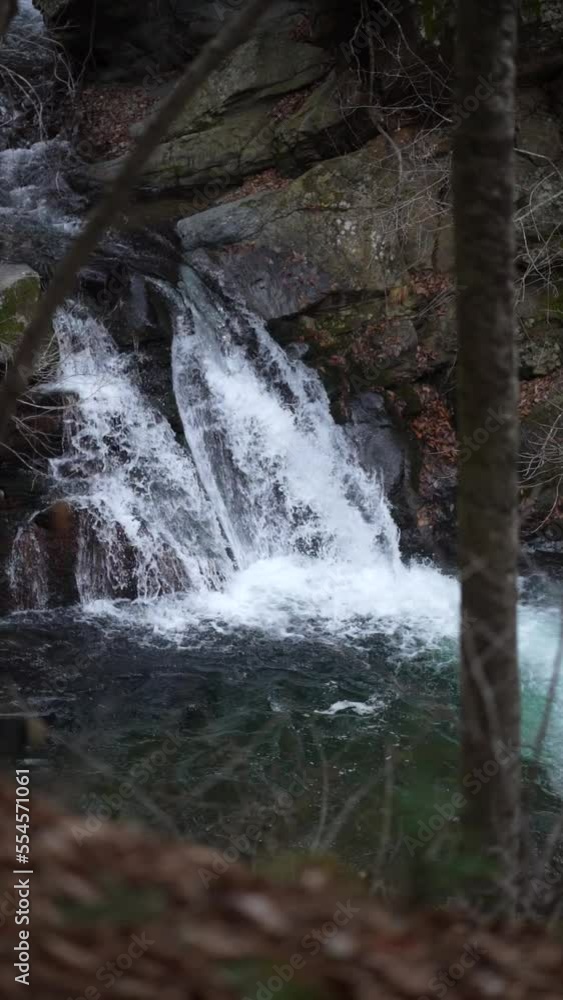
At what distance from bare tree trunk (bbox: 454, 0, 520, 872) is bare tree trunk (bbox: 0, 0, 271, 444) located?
2.13 feet

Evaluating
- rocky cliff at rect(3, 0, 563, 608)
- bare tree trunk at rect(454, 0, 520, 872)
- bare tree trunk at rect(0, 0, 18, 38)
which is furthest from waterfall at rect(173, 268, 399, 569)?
bare tree trunk at rect(454, 0, 520, 872)

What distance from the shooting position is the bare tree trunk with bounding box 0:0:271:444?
2232 mm

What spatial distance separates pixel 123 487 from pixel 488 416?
7.20 metres

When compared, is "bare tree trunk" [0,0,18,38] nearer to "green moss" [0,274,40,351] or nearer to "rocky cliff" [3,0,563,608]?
"green moss" [0,274,40,351]

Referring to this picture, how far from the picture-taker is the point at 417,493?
10250mm

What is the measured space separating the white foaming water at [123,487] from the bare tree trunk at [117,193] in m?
6.71

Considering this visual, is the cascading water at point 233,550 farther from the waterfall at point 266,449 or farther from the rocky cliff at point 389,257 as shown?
the rocky cliff at point 389,257

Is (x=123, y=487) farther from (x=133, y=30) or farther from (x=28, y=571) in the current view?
(x=133, y=30)

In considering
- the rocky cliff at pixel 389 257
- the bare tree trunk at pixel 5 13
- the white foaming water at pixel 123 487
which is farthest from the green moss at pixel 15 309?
the bare tree trunk at pixel 5 13

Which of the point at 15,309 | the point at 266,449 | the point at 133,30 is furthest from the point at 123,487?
the point at 133,30

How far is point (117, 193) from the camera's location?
2238mm

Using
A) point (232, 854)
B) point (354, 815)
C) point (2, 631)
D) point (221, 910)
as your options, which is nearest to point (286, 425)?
point (2, 631)

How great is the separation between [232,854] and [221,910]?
74 cm

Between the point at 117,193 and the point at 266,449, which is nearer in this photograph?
the point at 117,193
